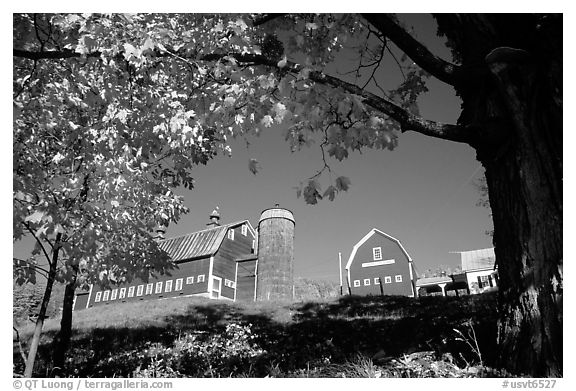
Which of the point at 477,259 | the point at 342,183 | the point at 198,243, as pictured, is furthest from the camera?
the point at 477,259

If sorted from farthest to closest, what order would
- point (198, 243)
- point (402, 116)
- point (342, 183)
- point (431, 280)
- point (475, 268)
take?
point (475, 268) < point (431, 280) < point (198, 243) < point (342, 183) < point (402, 116)

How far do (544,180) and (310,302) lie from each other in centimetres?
1162

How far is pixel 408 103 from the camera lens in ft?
17.6

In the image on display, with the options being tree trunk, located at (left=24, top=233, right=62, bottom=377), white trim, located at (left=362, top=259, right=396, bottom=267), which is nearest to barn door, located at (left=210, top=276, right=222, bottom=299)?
white trim, located at (left=362, top=259, right=396, bottom=267)

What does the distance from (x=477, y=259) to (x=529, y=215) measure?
133 feet

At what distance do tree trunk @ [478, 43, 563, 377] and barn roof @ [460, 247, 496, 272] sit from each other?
3932 cm

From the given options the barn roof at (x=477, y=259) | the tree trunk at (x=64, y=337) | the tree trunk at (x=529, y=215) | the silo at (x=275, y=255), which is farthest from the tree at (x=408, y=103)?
the barn roof at (x=477, y=259)

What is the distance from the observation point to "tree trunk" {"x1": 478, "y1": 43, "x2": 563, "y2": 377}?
9.69ft

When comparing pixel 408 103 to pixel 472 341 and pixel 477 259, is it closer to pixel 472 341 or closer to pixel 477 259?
pixel 472 341

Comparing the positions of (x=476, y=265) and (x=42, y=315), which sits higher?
(x=476, y=265)

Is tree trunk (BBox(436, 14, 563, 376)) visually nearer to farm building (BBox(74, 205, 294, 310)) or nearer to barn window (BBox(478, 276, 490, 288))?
farm building (BBox(74, 205, 294, 310))

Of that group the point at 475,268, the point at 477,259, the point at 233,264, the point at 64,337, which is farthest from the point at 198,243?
the point at 477,259

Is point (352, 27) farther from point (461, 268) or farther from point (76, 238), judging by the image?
point (461, 268)
